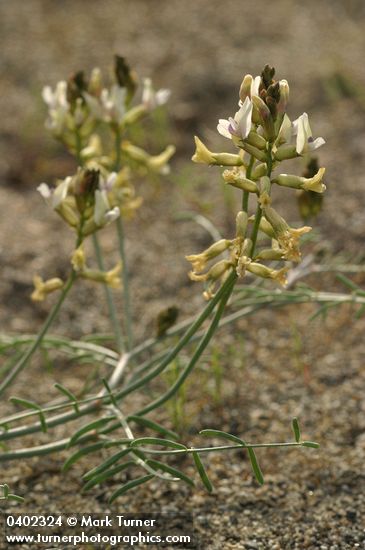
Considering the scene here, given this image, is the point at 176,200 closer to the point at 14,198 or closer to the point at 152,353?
the point at 14,198

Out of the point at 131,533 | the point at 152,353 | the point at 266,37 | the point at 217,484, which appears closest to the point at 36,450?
the point at 131,533

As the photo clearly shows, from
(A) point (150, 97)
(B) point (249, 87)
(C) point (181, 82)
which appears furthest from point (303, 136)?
(C) point (181, 82)

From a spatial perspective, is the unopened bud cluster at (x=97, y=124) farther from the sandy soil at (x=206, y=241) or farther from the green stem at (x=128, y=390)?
the sandy soil at (x=206, y=241)

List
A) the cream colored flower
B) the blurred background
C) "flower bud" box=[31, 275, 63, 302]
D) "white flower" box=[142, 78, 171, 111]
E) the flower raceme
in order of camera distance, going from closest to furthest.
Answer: the cream colored flower, the flower raceme, "flower bud" box=[31, 275, 63, 302], "white flower" box=[142, 78, 171, 111], the blurred background

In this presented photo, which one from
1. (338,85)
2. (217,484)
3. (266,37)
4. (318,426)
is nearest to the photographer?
(217,484)

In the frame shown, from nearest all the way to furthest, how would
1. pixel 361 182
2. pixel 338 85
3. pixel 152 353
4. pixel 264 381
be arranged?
pixel 264 381, pixel 152 353, pixel 361 182, pixel 338 85

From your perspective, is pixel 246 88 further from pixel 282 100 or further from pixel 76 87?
pixel 76 87

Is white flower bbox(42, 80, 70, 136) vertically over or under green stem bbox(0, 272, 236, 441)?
over

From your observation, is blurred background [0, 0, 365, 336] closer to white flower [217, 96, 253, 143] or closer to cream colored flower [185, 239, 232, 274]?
cream colored flower [185, 239, 232, 274]

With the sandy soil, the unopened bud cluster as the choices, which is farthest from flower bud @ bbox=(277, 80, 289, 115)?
the sandy soil
